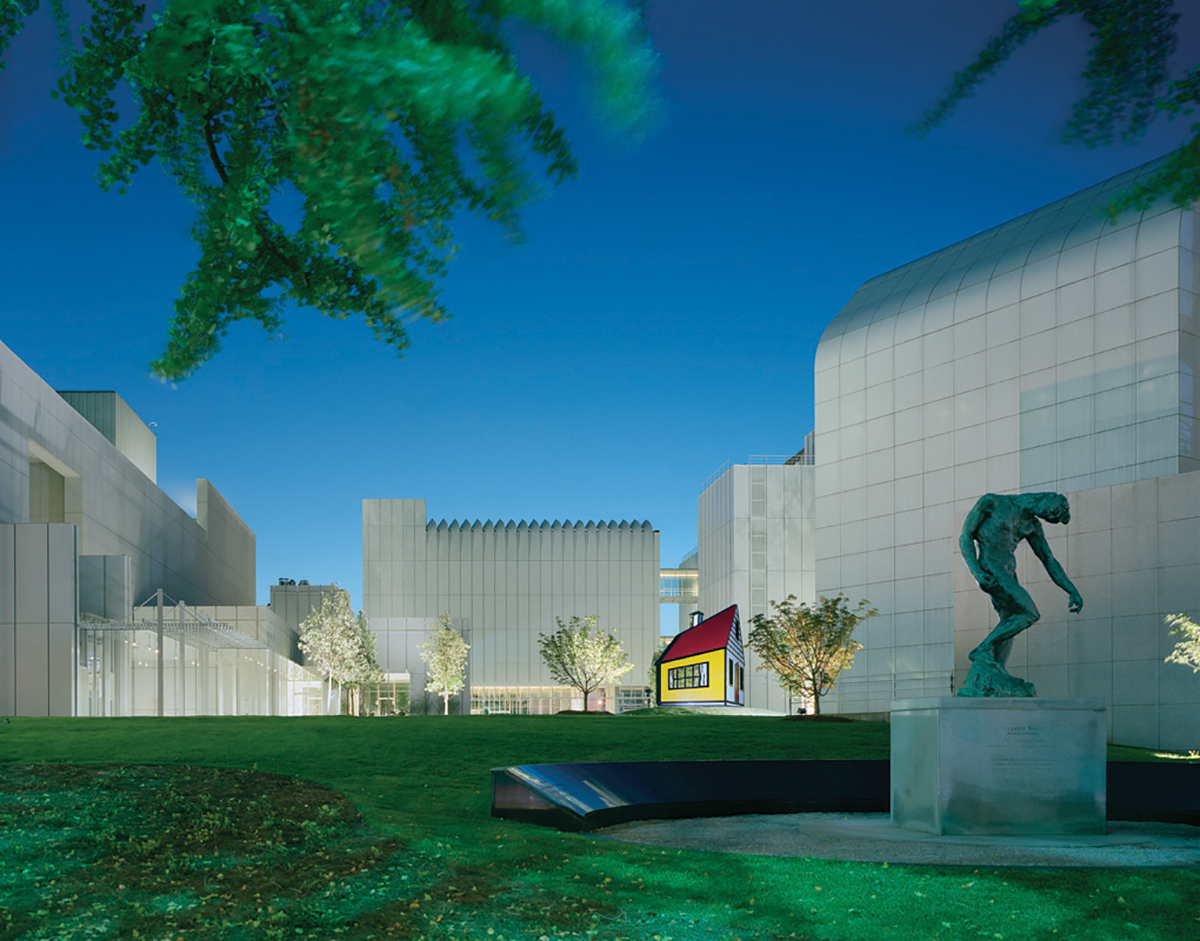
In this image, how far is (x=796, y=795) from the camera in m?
15.1

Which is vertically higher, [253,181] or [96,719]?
[253,181]

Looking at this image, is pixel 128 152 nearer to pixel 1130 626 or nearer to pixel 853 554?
pixel 1130 626

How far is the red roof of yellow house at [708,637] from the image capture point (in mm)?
34281

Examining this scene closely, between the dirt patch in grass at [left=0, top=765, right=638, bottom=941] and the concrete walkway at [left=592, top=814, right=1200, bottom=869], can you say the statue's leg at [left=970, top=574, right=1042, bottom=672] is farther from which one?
the dirt patch in grass at [left=0, top=765, right=638, bottom=941]

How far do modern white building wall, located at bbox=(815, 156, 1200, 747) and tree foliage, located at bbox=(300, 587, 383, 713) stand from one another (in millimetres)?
24282

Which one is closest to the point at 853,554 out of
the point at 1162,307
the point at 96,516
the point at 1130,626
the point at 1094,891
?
the point at 1162,307

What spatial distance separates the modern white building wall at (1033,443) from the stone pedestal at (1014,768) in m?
20.3

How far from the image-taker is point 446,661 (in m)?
62.0

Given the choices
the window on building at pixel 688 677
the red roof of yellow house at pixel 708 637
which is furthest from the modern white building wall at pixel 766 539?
the window on building at pixel 688 677

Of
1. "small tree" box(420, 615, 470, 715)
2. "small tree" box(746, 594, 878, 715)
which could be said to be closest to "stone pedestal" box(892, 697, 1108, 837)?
"small tree" box(746, 594, 878, 715)

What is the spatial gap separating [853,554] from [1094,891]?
1728 inches

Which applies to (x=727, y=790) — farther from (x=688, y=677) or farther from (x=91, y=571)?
(x=91, y=571)

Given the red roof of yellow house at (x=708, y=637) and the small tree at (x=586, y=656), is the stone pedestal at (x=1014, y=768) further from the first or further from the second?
the small tree at (x=586, y=656)

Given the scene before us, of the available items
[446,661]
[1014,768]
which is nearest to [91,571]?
[446,661]
